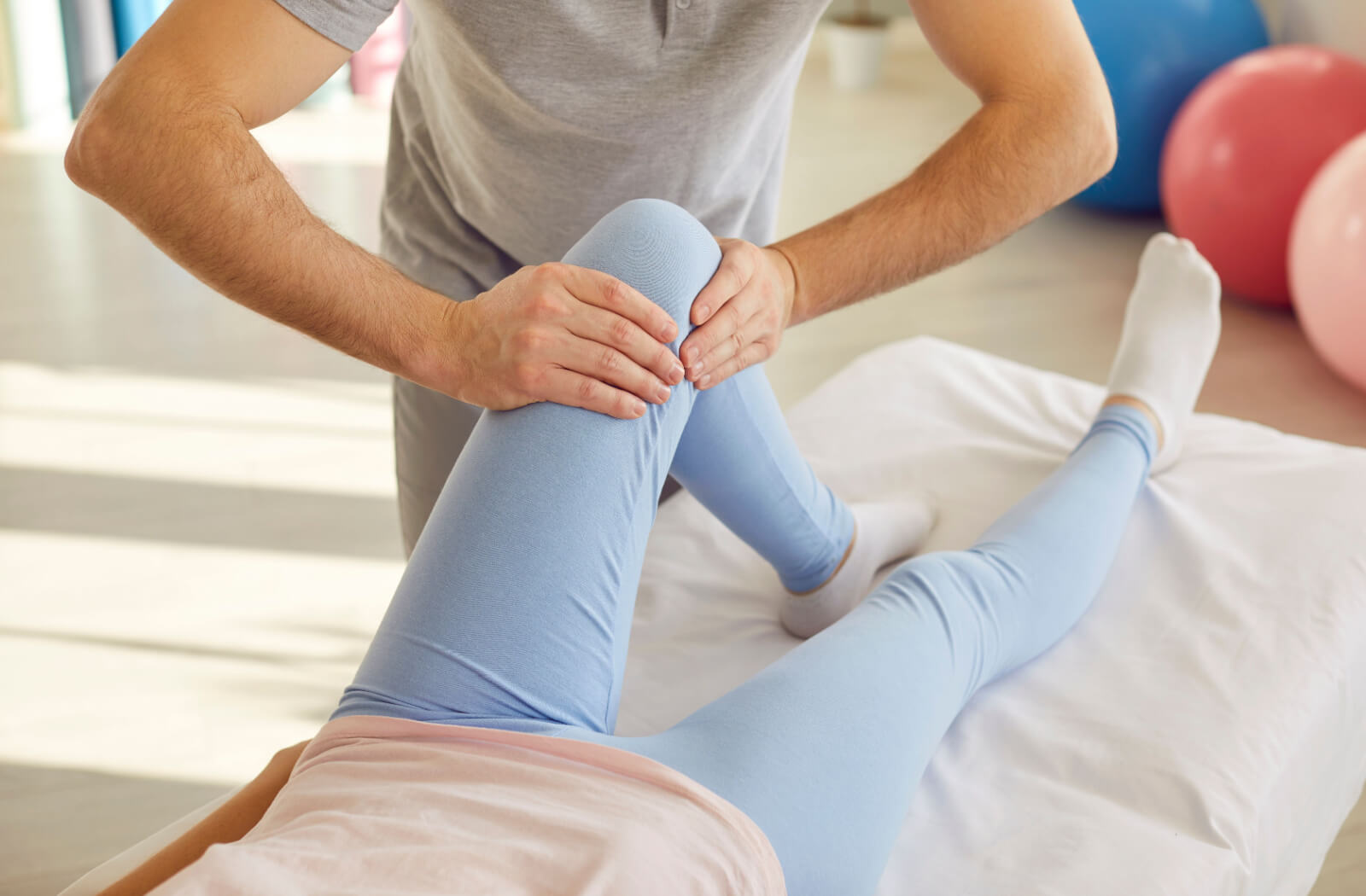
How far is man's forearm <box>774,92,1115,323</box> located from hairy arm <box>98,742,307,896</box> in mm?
599

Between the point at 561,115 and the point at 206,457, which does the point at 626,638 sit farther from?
the point at 206,457

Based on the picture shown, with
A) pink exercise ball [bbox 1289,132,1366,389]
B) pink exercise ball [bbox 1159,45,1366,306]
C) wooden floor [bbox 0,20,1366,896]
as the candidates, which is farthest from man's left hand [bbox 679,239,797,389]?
pink exercise ball [bbox 1159,45,1366,306]

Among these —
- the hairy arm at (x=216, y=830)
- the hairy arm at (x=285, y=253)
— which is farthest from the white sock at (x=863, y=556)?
the hairy arm at (x=216, y=830)

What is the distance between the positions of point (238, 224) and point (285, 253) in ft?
0.14

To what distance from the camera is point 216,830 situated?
947 millimetres

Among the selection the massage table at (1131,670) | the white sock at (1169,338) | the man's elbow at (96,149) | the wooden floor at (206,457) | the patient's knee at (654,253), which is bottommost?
the wooden floor at (206,457)

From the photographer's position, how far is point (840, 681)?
0.95 m

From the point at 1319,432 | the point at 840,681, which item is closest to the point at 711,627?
the point at 840,681

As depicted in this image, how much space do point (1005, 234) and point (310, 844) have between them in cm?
86

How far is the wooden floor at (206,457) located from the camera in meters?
1.57

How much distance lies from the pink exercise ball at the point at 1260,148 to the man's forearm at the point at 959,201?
1595 millimetres

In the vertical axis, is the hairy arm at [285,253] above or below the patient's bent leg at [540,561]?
above

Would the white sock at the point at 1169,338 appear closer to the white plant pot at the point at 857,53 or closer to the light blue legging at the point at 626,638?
the light blue legging at the point at 626,638

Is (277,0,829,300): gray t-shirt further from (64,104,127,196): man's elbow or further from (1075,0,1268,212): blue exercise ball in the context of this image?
(1075,0,1268,212): blue exercise ball
